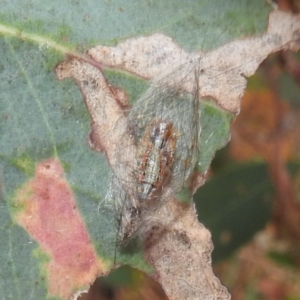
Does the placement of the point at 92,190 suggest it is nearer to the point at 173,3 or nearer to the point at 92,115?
the point at 92,115

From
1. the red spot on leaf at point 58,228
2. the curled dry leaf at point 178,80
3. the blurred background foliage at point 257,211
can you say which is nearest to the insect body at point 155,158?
the curled dry leaf at point 178,80

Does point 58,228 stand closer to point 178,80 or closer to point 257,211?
point 178,80

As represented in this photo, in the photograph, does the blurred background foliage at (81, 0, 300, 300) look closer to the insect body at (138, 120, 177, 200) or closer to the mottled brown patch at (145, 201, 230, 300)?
the insect body at (138, 120, 177, 200)

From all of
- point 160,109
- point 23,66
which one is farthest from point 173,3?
point 23,66

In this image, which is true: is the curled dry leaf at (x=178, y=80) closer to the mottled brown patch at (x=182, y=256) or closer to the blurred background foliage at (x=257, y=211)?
the mottled brown patch at (x=182, y=256)

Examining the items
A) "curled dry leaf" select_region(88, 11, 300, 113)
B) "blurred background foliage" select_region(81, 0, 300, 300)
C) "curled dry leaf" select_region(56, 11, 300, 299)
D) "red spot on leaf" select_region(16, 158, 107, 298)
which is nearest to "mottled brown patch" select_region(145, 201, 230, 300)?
"curled dry leaf" select_region(56, 11, 300, 299)

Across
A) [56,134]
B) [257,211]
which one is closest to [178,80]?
[56,134]
